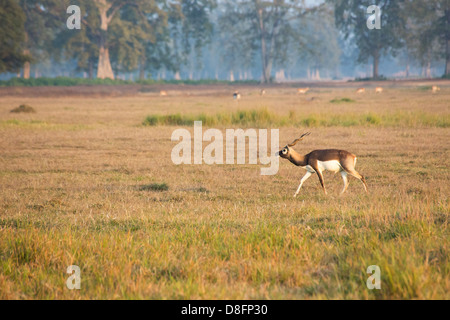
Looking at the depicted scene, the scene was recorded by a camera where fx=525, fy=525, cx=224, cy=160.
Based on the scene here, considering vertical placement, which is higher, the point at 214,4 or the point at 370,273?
the point at 214,4

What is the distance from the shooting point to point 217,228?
671 cm

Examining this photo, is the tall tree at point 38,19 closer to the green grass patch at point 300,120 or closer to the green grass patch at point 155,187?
the green grass patch at point 300,120

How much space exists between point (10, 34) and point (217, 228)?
48.1 m

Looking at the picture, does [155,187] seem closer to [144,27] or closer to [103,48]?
[103,48]

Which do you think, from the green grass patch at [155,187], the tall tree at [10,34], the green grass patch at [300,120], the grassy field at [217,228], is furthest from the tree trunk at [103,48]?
the green grass patch at [155,187]

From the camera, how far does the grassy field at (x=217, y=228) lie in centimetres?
498

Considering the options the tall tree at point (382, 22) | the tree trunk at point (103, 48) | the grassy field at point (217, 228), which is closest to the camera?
the grassy field at point (217, 228)

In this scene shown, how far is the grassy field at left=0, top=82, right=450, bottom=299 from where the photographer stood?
498cm

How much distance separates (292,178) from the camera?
36.2 feet

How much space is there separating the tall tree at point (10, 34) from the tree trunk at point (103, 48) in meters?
11.1

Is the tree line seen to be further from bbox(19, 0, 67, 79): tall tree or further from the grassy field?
the grassy field
